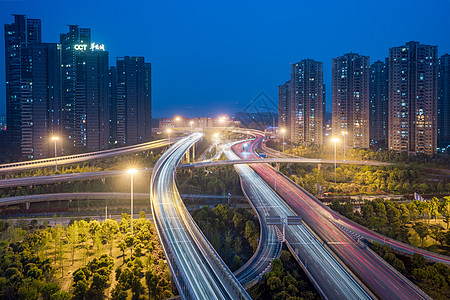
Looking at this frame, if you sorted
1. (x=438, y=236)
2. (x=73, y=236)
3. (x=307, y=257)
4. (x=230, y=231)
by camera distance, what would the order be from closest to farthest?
1. (x=307, y=257)
2. (x=73, y=236)
3. (x=438, y=236)
4. (x=230, y=231)

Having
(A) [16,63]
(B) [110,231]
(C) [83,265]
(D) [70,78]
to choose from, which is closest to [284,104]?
(D) [70,78]

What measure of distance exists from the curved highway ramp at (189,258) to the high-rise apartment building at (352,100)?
32.3 m

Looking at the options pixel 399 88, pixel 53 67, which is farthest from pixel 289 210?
pixel 53 67

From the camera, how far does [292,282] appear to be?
11469 millimetres

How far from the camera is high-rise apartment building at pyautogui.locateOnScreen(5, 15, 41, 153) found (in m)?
37.3

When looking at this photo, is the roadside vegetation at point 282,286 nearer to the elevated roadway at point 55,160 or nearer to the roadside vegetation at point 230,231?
the roadside vegetation at point 230,231

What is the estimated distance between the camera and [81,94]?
38969mm

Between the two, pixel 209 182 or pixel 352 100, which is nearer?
pixel 209 182

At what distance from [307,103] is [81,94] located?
94.6 feet

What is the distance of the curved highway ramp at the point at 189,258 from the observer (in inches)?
374

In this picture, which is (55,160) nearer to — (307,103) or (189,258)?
(189,258)

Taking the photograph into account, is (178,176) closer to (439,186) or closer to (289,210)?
(289,210)

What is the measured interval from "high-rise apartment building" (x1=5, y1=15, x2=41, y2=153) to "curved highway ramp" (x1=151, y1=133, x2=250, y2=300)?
27.4 m

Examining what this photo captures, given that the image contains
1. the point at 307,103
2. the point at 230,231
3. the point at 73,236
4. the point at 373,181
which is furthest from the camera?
the point at 307,103
